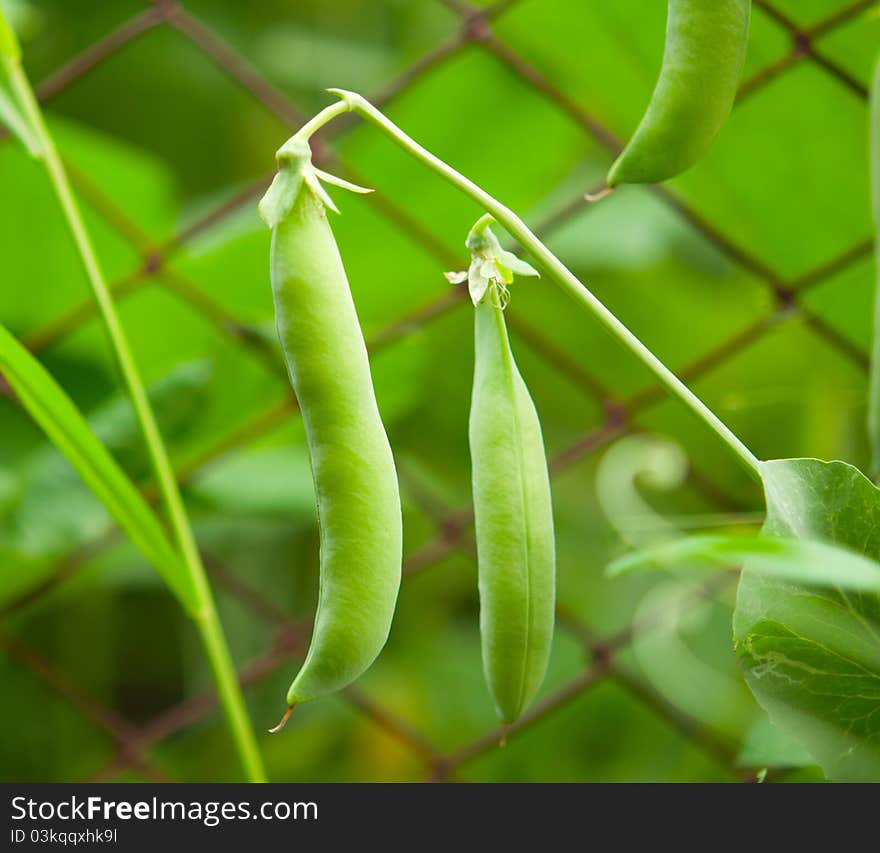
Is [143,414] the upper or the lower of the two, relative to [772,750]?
upper

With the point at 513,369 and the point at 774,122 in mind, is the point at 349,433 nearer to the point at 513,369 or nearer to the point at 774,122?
the point at 513,369

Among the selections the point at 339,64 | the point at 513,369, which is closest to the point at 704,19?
the point at 513,369

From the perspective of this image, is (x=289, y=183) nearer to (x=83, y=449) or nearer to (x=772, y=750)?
(x=83, y=449)

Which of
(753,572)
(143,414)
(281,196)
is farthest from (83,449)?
(753,572)

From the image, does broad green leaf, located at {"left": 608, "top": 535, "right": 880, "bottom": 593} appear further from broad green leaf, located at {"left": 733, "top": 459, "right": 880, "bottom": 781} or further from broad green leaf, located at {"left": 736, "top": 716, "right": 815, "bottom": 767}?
broad green leaf, located at {"left": 736, "top": 716, "right": 815, "bottom": 767}

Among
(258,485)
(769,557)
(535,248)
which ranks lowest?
(769,557)

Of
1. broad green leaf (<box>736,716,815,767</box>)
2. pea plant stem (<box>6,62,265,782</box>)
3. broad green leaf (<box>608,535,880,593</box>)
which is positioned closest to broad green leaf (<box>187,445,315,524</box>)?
pea plant stem (<box>6,62,265,782</box>)

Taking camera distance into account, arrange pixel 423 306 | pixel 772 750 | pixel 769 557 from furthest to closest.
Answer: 1. pixel 423 306
2. pixel 772 750
3. pixel 769 557
